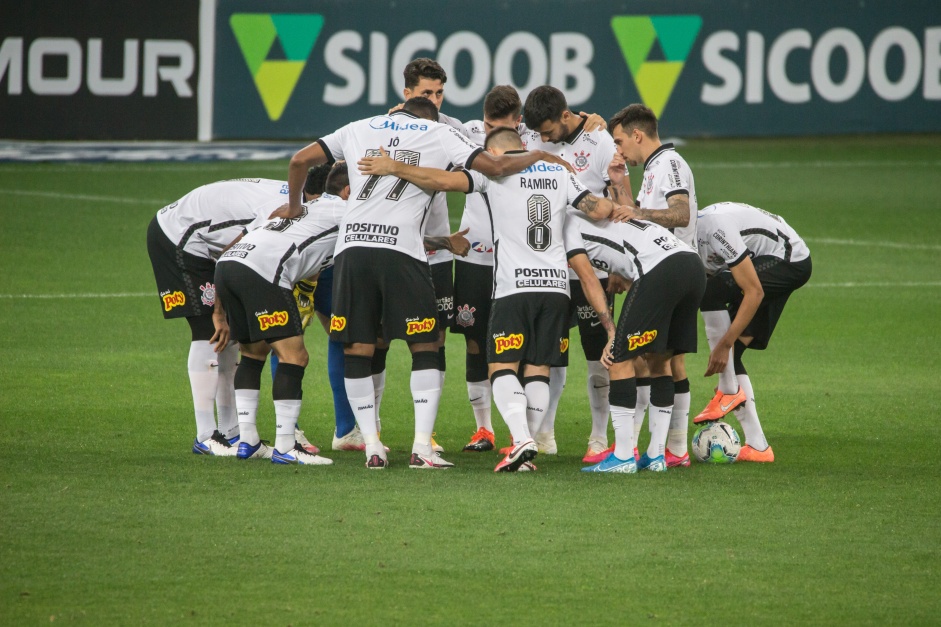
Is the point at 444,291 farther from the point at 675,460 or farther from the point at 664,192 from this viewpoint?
the point at 675,460

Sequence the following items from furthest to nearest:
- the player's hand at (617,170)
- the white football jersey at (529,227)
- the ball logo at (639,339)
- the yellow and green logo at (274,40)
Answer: the yellow and green logo at (274,40) → the player's hand at (617,170) → the white football jersey at (529,227) → the ball logo at (639,339)

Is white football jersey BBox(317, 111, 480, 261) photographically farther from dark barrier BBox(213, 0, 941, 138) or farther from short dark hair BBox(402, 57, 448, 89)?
dark barrier BBox(213, 0, 941, 138)

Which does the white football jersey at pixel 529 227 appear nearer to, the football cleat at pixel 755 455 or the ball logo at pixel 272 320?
the ball logo at pixel 272 320

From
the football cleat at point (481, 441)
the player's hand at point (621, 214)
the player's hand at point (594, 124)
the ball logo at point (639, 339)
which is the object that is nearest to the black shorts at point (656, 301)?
the ball logo at point (639, 339)

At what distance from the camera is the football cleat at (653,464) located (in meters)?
6.99

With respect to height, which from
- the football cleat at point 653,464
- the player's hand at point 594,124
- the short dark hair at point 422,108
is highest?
the short dark hair at point 422,108

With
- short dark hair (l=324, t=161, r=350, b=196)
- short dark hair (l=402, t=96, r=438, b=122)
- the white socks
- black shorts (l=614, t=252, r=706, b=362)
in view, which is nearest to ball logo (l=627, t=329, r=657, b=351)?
black shorts (l=614, t=252, r=706, b=362)

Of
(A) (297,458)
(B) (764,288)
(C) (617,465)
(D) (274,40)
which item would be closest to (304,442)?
(A) (297,458)

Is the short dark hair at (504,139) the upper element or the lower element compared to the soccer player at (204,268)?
upper

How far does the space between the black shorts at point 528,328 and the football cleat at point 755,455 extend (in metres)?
1.31

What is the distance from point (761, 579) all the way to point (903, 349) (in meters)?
6.48

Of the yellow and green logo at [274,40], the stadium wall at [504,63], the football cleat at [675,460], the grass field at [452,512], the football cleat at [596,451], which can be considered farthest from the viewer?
the yellow and green logo at [274,40]

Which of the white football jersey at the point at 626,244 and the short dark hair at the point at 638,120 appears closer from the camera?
the white football jersey at the point at 626,244

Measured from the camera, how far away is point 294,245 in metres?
7.01
